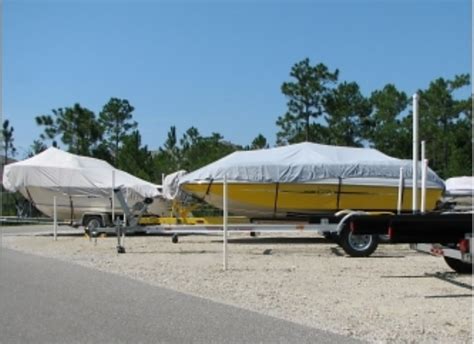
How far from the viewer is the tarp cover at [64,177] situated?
84.9 feet

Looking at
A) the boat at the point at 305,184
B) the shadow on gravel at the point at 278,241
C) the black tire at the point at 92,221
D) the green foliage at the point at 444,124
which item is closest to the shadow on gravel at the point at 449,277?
the boat at the point at 305,184

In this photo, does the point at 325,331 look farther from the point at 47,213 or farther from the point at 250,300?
the point at 47,213

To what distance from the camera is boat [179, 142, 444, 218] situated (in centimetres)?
1903

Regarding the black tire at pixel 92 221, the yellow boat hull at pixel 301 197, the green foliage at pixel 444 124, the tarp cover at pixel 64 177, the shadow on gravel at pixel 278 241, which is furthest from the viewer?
the green foliage at pixel 444 124

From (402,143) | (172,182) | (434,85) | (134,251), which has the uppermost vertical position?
(434,85)

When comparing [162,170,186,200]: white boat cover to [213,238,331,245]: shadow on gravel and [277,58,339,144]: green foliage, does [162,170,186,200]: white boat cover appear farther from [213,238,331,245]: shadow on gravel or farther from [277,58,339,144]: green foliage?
[277,58,339,144]: green foliage

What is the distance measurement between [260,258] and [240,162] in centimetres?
442

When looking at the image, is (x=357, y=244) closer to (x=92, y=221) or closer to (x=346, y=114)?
(x=92, y=221)

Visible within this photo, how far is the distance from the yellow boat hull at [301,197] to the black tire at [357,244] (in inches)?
138

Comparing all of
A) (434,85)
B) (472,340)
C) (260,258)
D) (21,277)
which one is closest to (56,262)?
(21,277)

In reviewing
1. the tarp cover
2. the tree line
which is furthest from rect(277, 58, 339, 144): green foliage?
the tarp cover

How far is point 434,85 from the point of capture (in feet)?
156

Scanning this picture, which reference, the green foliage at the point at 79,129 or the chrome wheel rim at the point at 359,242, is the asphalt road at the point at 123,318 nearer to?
the chrome wheel rim at the point at 359,242

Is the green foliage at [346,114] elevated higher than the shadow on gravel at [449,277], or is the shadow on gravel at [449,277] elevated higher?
the green foliage at [346,114]
